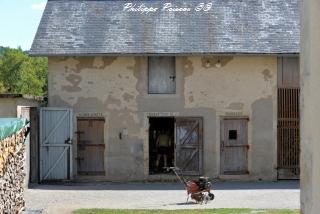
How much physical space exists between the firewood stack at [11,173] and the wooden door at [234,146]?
837cm

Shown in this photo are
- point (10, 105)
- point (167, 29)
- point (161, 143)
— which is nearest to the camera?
point (10, 105)

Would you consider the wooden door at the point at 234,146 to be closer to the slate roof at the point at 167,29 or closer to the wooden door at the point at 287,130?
the wooden door at the point at 287,130

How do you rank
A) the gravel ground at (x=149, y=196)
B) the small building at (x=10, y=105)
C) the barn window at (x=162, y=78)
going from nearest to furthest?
the gravel ground at (x=149, y=196) < the small building at (x=10, y=105) < the barn window at (x=162, y=78)

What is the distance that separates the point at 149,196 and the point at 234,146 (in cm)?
446

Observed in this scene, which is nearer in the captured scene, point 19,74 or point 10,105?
point 10,105

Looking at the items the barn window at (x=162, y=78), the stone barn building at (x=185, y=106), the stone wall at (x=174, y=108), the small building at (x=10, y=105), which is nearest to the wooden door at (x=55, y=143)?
the stone barn building at (x=185, y=106)

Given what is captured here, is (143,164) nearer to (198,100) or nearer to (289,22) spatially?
(198,100)

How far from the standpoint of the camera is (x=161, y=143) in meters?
22.0

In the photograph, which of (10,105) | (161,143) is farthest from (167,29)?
(10,105)

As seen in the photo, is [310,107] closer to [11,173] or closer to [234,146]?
[11,173]

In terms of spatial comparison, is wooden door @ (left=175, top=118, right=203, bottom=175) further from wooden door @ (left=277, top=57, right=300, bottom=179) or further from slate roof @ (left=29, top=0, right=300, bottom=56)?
wooden door @ (left=277, top=57, right=300, bottom=179)

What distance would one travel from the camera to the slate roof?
20688mm

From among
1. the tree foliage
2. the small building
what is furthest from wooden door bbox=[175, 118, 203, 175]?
the tree foliage

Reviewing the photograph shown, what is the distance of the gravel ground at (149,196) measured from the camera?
15320mm
